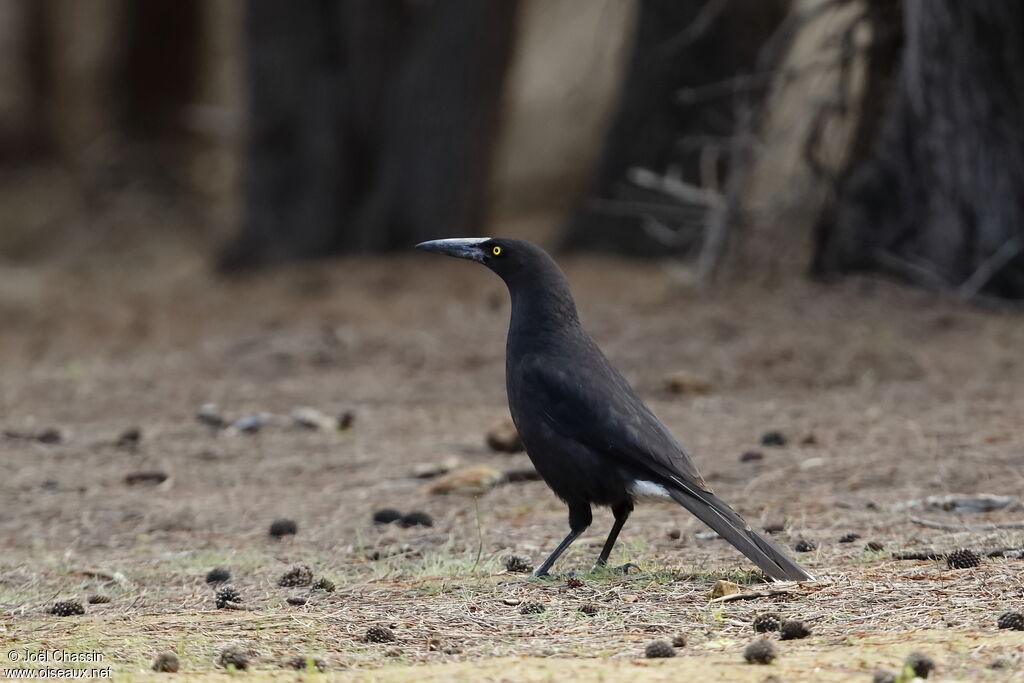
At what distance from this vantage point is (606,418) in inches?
176

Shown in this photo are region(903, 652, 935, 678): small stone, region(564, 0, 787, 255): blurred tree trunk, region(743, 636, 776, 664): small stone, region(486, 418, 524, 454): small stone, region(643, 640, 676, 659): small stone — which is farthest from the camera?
region(564, 0, 787, 255): blurred tree trunk

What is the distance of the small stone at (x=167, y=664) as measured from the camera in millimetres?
3248

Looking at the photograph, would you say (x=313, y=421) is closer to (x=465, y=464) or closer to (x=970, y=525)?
(x=465, y=464)

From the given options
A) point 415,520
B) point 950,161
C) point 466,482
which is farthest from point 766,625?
point 950,161

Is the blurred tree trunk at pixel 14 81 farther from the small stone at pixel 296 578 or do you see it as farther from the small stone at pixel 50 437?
the small stone at pixel 296 578

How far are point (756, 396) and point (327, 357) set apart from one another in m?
2.92

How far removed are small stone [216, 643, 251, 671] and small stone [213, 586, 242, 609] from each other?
0.74 metres

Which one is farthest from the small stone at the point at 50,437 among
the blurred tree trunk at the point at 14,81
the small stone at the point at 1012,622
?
the blurred tree trunk at the point at 14,81

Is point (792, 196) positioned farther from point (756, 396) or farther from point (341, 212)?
point (341, 212)

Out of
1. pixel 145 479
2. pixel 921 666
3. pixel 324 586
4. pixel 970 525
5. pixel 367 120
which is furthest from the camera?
pixel 367 120

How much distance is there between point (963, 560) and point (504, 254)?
187cm

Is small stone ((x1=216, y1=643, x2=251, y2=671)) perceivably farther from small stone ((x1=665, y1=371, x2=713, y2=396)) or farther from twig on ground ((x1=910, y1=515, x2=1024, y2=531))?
small stone ((x1=665, y1=371, x2=713, y2=396))

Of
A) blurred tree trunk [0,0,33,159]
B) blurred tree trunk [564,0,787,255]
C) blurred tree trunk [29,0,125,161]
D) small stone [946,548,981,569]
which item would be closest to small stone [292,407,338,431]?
small stone [946,548,981,569]

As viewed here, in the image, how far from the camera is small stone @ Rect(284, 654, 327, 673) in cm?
325
